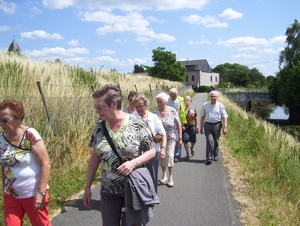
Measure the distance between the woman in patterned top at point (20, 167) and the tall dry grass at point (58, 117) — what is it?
1.77 meters

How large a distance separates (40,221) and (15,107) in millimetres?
1140

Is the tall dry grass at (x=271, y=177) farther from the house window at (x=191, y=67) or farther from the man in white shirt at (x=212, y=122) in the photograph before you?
the house window at (x=191, y=67)

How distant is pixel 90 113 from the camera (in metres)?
8.20

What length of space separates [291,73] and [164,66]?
102ft

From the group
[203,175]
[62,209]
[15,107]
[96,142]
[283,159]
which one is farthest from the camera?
[283,159]

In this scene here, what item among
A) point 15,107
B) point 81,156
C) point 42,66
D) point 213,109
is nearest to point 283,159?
point 213,109

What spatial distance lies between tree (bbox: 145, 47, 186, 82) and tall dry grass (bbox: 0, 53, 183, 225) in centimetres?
5899

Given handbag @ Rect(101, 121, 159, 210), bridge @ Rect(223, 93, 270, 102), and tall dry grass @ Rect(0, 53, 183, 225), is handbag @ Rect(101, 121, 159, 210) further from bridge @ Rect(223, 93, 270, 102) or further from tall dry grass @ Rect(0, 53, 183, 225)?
bridge @ Rect(223, 93, 270, 102)

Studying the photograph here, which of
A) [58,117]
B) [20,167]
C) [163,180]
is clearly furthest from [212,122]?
[20,167]

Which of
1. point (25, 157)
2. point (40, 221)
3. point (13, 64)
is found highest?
point (13, 64)

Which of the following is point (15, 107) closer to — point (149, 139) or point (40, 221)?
point (40, 221)

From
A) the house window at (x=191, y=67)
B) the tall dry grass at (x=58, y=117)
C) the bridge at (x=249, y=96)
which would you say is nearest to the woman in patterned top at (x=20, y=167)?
the tall dry grass at (x=58, y=117)

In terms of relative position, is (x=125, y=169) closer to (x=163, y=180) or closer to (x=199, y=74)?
(x=163, y=180)

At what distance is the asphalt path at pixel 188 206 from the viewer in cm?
435
